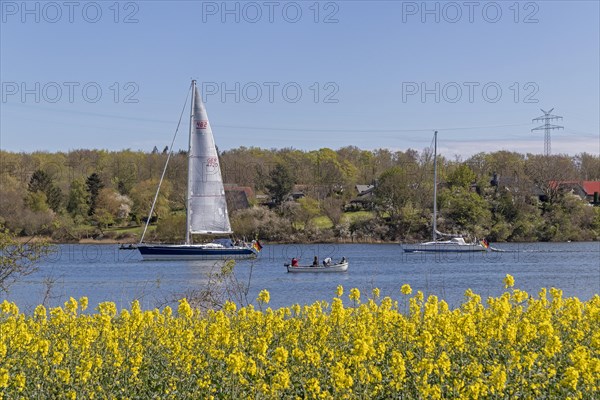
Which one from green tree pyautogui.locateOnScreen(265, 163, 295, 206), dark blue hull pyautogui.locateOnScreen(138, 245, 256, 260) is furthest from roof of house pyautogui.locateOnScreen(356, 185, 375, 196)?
dark blue hull pyautogui.locateOnScreen(138, 245, 256, 260)

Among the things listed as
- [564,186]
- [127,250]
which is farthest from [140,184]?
[564,186]

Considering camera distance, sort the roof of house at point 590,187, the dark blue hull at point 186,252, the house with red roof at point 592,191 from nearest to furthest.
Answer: the dark blue hull at point 186,252 < the house with red roof at point 592,191 < the roof of house at point 590,187

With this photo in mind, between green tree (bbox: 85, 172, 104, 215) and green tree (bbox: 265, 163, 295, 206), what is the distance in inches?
629

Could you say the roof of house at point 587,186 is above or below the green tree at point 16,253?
above

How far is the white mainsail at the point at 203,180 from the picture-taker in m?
55.0

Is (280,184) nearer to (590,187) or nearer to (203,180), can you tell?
(203,180)

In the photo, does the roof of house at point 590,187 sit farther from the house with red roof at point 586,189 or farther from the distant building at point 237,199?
the distant building at point 237,199

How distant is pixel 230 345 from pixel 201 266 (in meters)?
43.8

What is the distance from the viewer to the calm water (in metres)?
33.1

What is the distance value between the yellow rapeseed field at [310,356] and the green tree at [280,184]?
78.0 m

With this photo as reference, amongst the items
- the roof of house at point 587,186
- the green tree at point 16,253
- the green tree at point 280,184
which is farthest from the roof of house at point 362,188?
the green tree at point 16,253

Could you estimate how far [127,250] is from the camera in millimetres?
70812

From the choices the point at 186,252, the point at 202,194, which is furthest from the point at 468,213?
the point at 202,194

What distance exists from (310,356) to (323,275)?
119ft
